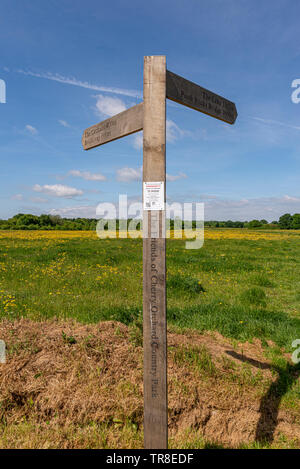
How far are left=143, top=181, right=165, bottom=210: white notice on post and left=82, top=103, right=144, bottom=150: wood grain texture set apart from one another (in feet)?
1.96

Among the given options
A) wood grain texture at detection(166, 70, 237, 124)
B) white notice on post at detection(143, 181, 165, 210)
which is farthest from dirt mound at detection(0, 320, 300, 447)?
wood grain texture at detection(166, 70, 237, 124)

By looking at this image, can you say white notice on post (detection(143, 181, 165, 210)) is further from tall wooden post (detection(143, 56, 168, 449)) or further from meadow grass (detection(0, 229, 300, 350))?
meadow grass (detection(0, 229, 300, 350))

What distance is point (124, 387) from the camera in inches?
140

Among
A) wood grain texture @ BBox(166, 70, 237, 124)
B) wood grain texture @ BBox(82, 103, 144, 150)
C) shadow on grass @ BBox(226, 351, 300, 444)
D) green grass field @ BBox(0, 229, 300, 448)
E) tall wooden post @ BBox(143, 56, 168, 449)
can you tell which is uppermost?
wood grain texture @ BBox(166, 70, 237, 124)

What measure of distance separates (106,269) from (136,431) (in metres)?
8.66

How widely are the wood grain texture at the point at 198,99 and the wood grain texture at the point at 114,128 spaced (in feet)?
1.14

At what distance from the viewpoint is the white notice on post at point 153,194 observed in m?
2.57

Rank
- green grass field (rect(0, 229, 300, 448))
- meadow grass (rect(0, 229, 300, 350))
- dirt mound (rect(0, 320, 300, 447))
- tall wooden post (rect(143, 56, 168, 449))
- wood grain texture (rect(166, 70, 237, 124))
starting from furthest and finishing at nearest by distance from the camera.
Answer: meadow grass (rect(0, 229, 300, 350)) < dirt mound (rect(0, 320, 300, 447)) < green grass field (rect(0, 229, 300, 448)) < wood grain texture (rect(166, 70, 237, 124)) < tall wooden post (rect(143, 56, 168, 449))

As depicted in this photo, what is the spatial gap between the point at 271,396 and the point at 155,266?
2.70m

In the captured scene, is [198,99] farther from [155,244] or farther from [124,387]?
[124,387]

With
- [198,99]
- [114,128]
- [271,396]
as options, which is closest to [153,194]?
[114,128]

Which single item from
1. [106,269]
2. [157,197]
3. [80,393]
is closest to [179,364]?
[80,393]

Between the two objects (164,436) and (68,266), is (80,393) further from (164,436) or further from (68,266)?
(68,266)

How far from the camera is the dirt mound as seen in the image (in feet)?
10.7
